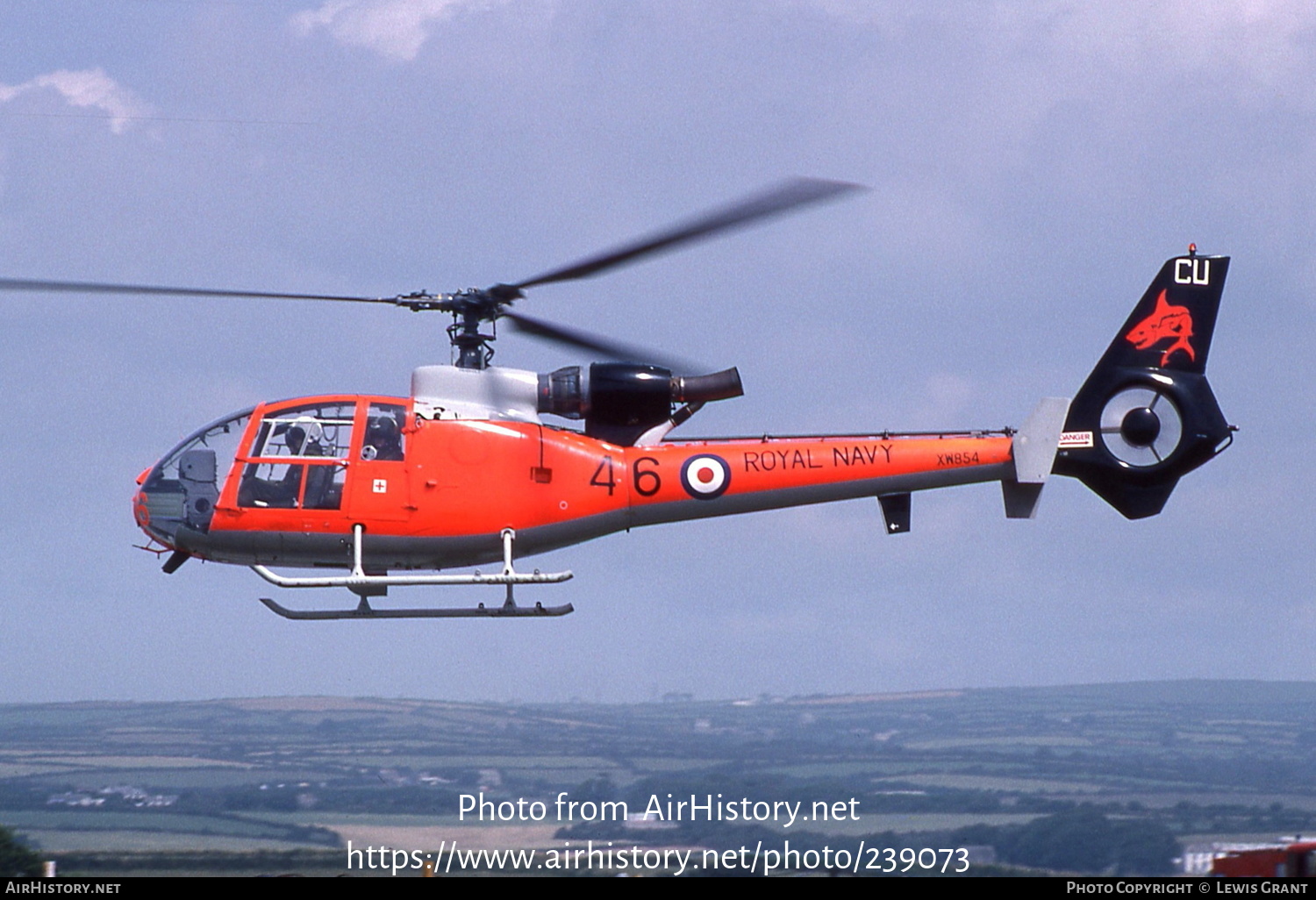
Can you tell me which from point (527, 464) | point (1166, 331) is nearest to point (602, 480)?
point (527, 464)

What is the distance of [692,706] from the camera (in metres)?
31.6

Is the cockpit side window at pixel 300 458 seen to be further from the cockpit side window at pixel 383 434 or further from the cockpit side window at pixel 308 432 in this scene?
the cockpit side window at pixel 383 434

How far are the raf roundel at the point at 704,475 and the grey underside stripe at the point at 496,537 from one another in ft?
0.49

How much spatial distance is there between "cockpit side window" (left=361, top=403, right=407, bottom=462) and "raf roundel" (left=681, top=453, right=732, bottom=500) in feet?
9.22

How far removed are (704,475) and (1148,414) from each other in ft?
15.9

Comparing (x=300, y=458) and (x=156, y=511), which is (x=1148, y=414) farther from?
(x=156, y=511)

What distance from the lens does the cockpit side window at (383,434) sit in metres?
14.8

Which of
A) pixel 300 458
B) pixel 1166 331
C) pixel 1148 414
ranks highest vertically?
pixel 1166 331

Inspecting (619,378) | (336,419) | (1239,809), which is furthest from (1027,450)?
(1239,809)

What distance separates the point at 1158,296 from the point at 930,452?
3.49 m

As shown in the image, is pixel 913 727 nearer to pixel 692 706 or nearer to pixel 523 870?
pixel 692 706

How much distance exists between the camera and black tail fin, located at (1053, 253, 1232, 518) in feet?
53.2

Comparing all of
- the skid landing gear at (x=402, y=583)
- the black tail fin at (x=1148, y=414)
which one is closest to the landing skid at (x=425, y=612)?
the skid landing gear at (x=402, y=583)

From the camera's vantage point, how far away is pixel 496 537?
15.0 meters
